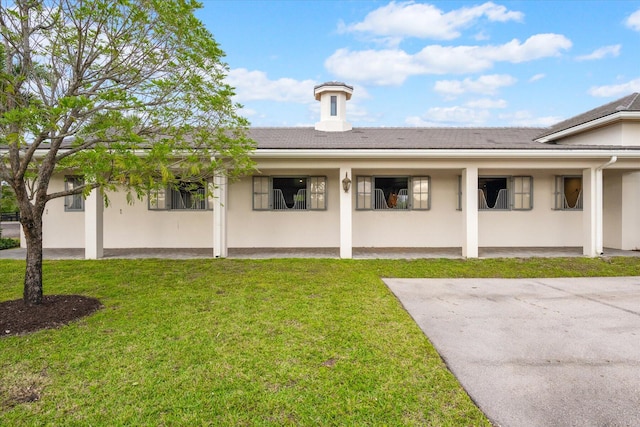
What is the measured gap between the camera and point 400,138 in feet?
33.1

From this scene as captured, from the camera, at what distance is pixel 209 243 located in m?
10.1

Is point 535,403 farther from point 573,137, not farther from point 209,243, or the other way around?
point 573,137

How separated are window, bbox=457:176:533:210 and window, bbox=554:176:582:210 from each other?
0.88 meters

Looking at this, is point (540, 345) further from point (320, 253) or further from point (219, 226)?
point (219, 226)

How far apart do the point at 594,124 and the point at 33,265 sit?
1304cm

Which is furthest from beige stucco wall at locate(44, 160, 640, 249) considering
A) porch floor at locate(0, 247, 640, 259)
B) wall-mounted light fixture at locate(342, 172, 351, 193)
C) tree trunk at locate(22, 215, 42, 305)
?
tree trunk at locate(22, 215, 42, 305)

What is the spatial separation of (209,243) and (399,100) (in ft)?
40.4

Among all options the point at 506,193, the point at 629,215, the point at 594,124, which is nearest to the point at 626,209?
the point at 629,215

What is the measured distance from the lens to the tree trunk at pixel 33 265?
4.18 metres

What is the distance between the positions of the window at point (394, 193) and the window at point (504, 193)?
1.09 metres

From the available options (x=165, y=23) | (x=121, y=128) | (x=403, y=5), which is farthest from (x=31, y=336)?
(x=403, y=5)

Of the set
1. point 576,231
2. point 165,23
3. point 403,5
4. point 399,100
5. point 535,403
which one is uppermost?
point 403,5

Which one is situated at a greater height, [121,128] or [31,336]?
[121,128]

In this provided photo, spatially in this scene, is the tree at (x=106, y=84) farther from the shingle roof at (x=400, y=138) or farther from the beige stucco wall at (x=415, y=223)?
the beige stucco wall at (x=415, y=223)
